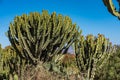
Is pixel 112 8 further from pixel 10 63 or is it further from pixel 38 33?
pixel 10 63

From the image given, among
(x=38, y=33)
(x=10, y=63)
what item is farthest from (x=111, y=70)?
(x=10, y=63)

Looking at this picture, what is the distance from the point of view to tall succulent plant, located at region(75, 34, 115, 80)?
18.5 meters

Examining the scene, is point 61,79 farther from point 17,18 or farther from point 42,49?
point 17,18

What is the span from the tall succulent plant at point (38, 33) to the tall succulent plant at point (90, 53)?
1339mm

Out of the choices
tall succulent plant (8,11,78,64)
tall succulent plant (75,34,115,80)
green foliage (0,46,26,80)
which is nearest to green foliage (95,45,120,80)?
tall succulent plant (75,34,115,80)

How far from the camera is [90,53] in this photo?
18578 mm

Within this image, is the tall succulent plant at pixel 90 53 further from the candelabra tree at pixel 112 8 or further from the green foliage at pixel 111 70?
the candelabra tree at pixel 112 8

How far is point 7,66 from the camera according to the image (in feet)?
64.5

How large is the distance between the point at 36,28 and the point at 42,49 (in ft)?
3.62

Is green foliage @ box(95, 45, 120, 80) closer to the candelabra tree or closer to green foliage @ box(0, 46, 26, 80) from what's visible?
green foliage @ box(0, 46, 26, 80)

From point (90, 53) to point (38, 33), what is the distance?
3.29 meters

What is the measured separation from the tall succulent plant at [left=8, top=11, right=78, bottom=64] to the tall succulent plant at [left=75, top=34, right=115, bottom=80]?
134 centimetres

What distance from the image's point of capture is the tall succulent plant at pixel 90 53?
1848 cm

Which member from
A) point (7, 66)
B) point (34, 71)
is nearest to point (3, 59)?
point (7, 66)
